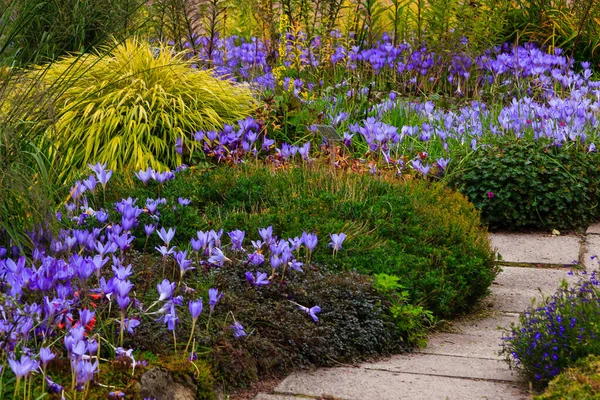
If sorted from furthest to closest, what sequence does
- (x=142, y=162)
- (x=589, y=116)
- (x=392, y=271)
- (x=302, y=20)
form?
(x=302, y=20) < (x=589, y=116) < (x=142, y=162) < (x=392, y=271)

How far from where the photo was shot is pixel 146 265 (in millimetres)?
4098

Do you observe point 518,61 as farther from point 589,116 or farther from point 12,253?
point 12,253

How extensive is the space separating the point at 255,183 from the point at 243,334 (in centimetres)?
216

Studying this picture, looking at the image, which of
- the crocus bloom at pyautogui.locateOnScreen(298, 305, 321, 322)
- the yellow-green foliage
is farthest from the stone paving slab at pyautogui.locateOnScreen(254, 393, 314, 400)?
the yellow-green foliage

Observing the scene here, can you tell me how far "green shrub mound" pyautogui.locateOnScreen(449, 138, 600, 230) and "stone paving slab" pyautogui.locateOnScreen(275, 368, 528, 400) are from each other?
9.22 feet

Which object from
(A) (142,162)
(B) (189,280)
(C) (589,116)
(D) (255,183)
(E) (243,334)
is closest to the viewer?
(E) (243,334)

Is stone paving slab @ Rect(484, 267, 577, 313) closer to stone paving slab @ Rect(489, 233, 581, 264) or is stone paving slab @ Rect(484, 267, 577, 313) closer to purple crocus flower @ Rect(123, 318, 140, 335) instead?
stone paving slab @ Rect(489, 233, 581, 264)

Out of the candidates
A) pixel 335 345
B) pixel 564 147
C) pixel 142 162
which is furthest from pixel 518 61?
pixel 335 345

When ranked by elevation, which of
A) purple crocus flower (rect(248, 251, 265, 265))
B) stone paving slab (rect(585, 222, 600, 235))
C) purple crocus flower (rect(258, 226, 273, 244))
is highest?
purple crocus flower (rect(258, 226, 273, 244))

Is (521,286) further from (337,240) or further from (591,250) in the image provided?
(337,240)

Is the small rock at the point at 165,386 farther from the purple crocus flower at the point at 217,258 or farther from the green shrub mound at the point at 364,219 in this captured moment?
the green shrub mound at the point at 364,219

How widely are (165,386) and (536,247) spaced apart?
374cm

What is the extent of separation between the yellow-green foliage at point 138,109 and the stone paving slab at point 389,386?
9.99ft

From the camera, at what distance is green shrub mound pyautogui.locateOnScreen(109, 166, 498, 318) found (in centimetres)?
462
